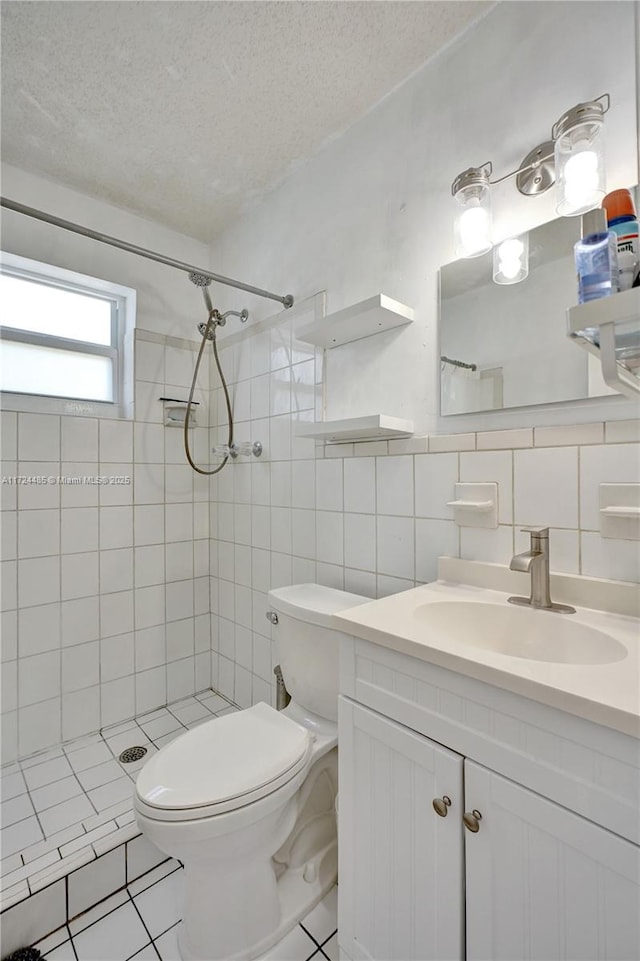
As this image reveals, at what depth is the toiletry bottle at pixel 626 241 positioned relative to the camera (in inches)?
26.7

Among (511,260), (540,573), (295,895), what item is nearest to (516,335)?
(511,260)

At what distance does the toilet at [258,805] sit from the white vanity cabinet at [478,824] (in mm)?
214

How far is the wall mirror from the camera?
992mm

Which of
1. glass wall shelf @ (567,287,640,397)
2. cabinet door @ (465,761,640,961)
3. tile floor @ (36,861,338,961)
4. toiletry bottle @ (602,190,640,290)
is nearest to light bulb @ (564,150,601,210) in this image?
toiletry bottle @ (602,190,640,290)

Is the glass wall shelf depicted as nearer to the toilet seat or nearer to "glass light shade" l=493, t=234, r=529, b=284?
"glass light shade" l=493, t=234, r=529, b=284

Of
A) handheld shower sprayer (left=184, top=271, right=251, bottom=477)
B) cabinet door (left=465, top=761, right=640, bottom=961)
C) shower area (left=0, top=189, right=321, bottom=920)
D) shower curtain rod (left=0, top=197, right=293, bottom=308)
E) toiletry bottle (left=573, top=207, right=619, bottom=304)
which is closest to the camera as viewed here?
cabinet door (left=465, top=761, right=640, bottom=961)

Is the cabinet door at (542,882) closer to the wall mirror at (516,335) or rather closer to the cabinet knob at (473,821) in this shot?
the cabinet knob at (473,821)

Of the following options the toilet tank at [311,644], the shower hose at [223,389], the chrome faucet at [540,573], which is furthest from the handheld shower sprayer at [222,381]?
the chrome faucet at [540,573]

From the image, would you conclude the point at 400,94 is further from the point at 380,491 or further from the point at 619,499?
the point at 619,499

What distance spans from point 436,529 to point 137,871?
54.8 inches

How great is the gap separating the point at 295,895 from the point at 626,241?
172 cm

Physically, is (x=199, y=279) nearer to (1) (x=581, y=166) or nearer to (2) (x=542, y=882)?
(1) (x=581, y=166)

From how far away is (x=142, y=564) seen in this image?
2.02 m

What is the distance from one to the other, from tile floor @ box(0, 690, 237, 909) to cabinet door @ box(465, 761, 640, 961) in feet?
3.70
